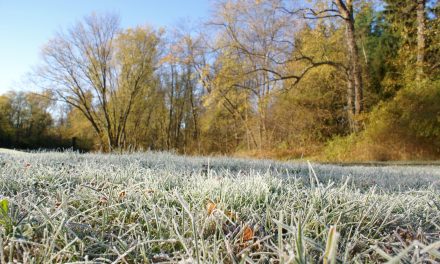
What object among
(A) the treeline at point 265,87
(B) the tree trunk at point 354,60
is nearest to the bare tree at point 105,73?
(A) the treeline at point 265,87

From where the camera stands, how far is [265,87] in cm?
2292

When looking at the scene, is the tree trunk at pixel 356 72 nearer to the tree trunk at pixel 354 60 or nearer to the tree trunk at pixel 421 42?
the tree trunk at pixel 354 60

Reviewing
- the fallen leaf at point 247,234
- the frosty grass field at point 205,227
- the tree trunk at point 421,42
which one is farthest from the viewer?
the tree trunk at point 421,42

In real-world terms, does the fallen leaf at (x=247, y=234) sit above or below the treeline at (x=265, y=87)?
A: below

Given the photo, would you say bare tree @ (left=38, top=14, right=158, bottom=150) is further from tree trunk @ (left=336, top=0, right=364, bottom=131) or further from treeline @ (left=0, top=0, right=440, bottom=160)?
tree trunk @ (left=336, top=0, right=364, bottom=131)

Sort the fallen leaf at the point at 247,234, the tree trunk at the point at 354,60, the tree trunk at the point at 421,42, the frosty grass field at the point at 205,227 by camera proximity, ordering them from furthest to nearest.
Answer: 1. the tree trunk at the point at 354,60
2. the tree trunk at the point at 421,42
3. the fallen leaf at the point at 247,234
4. the frosty grass field at the point at 205,227

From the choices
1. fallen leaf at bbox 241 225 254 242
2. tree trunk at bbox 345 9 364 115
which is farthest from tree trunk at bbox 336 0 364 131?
fallen leaf at bbox 241 225 254 242

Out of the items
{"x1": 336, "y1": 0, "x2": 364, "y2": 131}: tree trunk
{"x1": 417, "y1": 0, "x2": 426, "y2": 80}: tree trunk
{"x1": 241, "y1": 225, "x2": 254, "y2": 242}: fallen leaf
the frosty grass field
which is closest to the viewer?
the frosty grass field

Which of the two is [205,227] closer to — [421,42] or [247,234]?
[247,234]

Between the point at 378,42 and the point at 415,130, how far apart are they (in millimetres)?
11204

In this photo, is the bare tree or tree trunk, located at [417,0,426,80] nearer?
tree trunk, located at [417,0,426,80]

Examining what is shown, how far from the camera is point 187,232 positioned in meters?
1.28

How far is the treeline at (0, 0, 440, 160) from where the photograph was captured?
14820mm

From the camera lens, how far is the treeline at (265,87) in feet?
48.6
